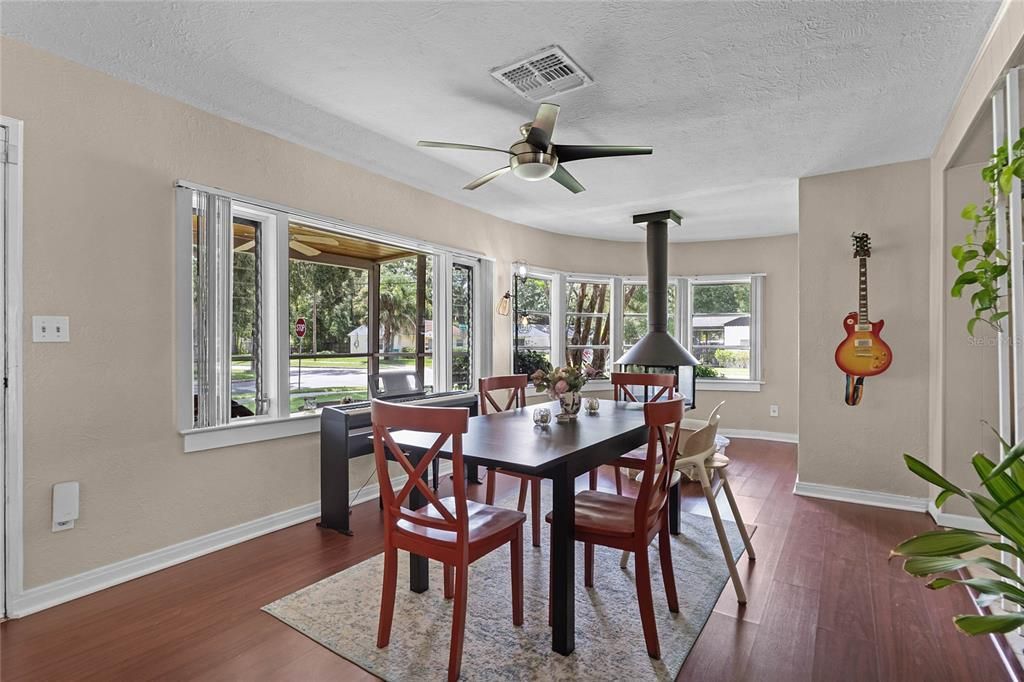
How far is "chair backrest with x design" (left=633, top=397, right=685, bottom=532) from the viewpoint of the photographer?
6.37 feet

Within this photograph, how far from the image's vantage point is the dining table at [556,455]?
1912mm

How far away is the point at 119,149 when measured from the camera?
8.43 ft

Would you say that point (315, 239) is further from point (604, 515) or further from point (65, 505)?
point (604, 515)

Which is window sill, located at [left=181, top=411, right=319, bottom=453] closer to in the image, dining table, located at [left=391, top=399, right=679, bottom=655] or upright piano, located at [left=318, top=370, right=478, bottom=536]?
upright piano, located at [left=318, top=370, right=478, bottom=536]

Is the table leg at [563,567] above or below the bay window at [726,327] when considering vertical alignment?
below

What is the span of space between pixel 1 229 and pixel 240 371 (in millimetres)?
1295

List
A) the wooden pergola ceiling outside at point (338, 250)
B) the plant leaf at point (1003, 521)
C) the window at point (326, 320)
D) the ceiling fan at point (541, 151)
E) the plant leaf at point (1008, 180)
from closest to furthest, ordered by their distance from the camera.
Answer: the plant leaf at point (1003, 521), the plant leaf at point (1008, 180), the ceiling fan at point (541, 151), the window at point (326, 320), the wooden pergola ceiling outside at point (338, 250)

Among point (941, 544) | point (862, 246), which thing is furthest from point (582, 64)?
point (862, 246)

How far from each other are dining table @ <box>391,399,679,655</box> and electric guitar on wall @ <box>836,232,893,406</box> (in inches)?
82.8

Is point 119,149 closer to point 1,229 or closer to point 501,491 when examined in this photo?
point 1,229

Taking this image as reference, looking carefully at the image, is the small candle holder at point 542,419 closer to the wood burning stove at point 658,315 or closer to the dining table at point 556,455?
the dining table at point 556,455

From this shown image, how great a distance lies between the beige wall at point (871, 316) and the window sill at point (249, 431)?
3.64 m

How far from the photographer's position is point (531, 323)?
602cm

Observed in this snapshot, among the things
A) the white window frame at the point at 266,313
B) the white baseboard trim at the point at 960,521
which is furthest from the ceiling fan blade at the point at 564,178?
the white baseboard trim at the point at 960,521
